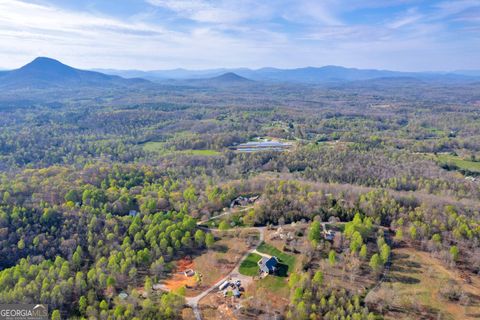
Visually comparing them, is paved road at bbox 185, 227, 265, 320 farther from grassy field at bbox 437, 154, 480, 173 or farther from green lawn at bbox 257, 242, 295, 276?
grassy field at bbox 437, 154, 480, 173

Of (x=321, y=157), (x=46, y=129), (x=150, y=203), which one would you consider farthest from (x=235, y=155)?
(x=46, y=129)

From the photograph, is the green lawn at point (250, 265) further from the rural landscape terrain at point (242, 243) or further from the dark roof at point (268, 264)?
the dark roof at point (268, 264)

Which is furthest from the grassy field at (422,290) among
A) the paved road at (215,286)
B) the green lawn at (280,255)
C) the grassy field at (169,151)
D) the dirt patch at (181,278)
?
the grassy field at (169,151)

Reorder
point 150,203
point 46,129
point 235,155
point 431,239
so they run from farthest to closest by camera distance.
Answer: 1. point 46,129
2. point 235,155
3. point 150,203
4. point 431,239

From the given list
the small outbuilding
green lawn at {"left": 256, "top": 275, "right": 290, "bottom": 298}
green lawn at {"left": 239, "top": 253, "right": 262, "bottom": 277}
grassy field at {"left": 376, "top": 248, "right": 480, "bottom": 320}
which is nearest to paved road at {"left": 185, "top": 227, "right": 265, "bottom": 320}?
green lawn at {"left": 239, "top": 253, "right": 262, "bottom": 277}

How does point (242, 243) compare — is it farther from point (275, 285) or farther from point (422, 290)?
point (422, 290)

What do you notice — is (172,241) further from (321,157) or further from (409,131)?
(409,131)
